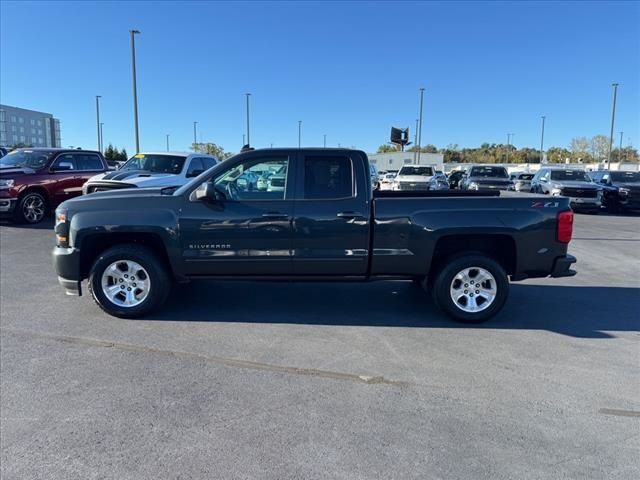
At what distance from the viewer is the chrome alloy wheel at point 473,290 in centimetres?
518

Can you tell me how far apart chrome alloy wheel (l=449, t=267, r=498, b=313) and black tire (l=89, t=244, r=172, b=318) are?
3.22 metres

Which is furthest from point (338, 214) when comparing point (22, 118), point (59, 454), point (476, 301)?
point (22, 118)

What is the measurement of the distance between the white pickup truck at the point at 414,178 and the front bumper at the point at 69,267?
17979 millimetres

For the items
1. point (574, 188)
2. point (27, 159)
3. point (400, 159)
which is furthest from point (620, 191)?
point (400, 159)

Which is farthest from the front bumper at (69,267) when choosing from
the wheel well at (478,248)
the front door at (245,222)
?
the wheel well at (478,248)

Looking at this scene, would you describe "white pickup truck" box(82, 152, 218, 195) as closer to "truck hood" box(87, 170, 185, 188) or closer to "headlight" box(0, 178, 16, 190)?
"truck hood" box(87, 170, 185, 188)

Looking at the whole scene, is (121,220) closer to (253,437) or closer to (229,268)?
(229,268)

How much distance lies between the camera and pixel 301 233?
5.07 metres

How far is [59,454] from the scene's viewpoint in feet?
9.22

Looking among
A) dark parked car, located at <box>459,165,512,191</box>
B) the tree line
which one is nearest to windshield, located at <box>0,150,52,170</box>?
dark parked car, located at <box>459,165,512,191</box>

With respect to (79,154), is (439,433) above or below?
below

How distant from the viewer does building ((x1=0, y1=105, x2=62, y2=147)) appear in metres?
111

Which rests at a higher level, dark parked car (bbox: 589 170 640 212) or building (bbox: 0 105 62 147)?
building (bbox: 0 105 62 147)

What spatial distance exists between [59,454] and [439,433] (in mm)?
2365
